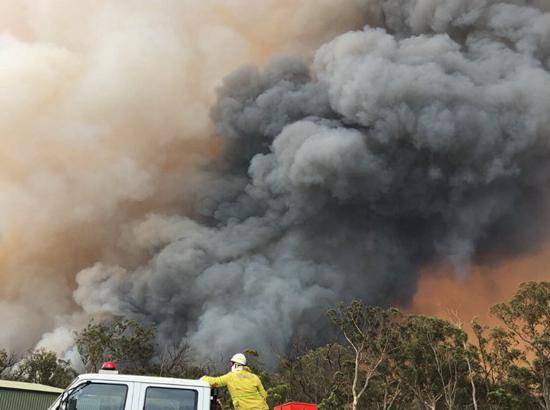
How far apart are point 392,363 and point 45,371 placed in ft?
110

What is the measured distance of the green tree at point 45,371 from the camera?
57.1 metres

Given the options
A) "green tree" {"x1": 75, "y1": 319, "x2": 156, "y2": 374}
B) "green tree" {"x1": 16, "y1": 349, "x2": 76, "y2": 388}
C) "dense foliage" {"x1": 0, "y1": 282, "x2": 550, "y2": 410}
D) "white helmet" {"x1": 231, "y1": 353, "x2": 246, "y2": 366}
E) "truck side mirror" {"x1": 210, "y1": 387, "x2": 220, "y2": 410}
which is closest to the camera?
"truck side mirror" {"x1": 210, "y1": 387, "x2": 220, "y2": 410}

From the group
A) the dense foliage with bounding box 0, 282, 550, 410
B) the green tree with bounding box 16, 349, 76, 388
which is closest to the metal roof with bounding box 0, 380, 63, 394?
the dense foliage with bounding box 0, 282, 550, 410

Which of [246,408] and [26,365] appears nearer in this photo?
[246,408]

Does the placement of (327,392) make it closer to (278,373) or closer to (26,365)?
(278,373)

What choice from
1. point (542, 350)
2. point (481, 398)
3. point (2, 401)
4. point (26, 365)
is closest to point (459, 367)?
point (481, 398)

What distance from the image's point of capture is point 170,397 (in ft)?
24.3

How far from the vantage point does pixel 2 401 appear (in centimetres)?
2900

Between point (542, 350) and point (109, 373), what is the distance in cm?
4071

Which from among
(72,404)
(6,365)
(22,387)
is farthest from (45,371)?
(72,404)

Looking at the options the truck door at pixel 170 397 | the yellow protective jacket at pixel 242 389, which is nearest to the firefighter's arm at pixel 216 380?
the yellow protective jacket at pixel 242 389

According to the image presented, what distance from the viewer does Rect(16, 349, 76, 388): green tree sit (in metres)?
57.1

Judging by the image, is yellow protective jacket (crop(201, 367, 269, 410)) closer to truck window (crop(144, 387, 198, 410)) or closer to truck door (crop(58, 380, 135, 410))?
truck window (crop(144, 387, 198, 410))

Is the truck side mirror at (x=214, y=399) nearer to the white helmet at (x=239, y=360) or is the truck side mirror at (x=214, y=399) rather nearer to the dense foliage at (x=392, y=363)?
the white helmet at (x=239, y=360)
